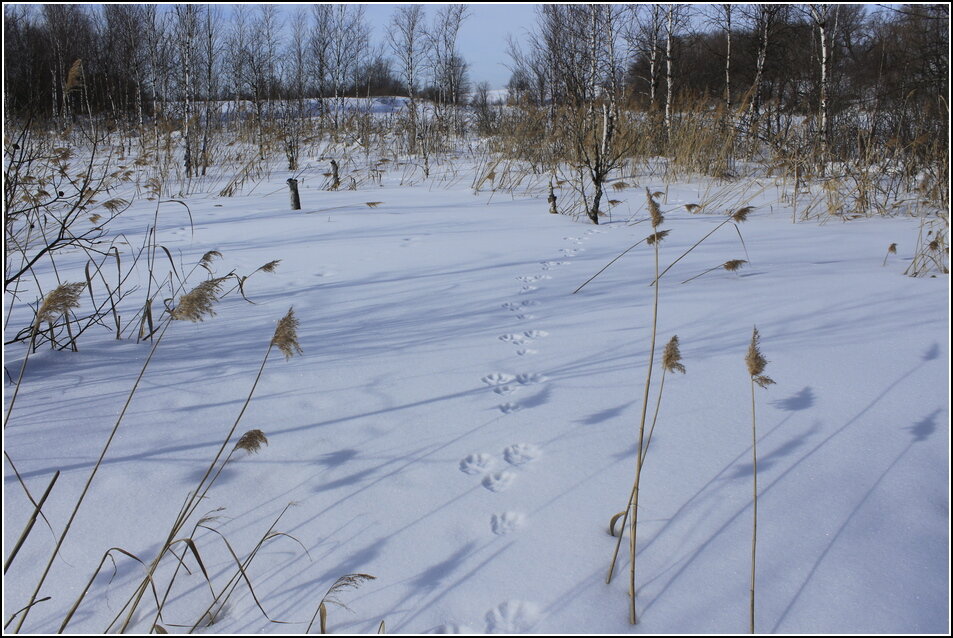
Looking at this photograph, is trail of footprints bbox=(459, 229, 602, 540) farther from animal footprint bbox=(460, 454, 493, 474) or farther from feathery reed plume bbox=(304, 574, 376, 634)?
feathery reed plume bbox=(304, 574, 376, 634)

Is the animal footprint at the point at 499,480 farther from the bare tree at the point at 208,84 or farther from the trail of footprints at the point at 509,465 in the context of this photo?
the bare tree at the point at 208,84

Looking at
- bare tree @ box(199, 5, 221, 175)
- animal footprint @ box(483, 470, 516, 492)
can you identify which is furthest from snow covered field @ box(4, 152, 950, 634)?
bare tree @ box(199, 5, 221, 175)

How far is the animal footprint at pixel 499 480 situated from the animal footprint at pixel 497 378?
0.47m

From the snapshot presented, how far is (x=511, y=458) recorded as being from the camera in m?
1.38

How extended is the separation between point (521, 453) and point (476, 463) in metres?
0.12

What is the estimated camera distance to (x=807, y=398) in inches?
65.1

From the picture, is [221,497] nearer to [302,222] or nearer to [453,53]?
[302,222]

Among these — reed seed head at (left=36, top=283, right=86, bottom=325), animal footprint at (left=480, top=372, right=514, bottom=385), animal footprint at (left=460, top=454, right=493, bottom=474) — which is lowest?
animal footprint at (left=460, top=454, right=493, bottom=474)

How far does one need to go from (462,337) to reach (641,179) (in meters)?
5.80

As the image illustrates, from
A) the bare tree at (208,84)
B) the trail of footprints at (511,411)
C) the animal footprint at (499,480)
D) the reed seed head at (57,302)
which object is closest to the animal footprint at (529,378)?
the trail of footprints at (511,411)

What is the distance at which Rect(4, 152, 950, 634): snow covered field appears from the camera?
0.98 metres

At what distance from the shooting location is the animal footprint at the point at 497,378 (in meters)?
1.78

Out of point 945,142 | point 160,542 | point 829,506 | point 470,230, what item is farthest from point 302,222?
point 945,142

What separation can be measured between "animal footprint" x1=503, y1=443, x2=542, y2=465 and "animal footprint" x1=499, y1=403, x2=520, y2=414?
0.56 feet
